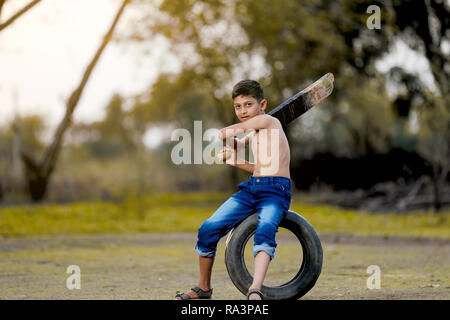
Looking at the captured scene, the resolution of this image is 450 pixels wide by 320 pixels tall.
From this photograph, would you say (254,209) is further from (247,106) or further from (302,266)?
(247,106)

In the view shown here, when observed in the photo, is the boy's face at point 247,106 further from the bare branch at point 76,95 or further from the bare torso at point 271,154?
the bare branch at point 76,95

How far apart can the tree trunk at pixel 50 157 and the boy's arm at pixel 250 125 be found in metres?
11.9

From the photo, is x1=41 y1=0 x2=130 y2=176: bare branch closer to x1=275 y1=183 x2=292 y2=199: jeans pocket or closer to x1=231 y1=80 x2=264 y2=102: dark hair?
x1=231 y1=80 x2=264 y2=102: dark hair

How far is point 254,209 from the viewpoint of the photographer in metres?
5.61

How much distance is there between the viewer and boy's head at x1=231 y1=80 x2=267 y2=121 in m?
5.47

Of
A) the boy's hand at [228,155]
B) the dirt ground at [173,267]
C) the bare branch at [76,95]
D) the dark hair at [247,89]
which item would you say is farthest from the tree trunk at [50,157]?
the dark hair at [247,89]

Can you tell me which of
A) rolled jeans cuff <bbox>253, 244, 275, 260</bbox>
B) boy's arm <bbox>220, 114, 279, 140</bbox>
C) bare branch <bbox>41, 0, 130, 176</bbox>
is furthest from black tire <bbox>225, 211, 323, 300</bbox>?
bare branch <bbox>41, 0, 130, 176</bbox>

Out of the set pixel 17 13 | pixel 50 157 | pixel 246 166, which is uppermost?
pixel 17 13

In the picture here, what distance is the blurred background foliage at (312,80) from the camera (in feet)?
57.5

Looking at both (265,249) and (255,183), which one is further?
(255,183)

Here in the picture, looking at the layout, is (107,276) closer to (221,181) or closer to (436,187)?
(436,187)

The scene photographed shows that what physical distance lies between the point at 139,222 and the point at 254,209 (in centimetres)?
1113

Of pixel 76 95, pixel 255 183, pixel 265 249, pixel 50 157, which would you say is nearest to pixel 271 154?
pixel 255 183
